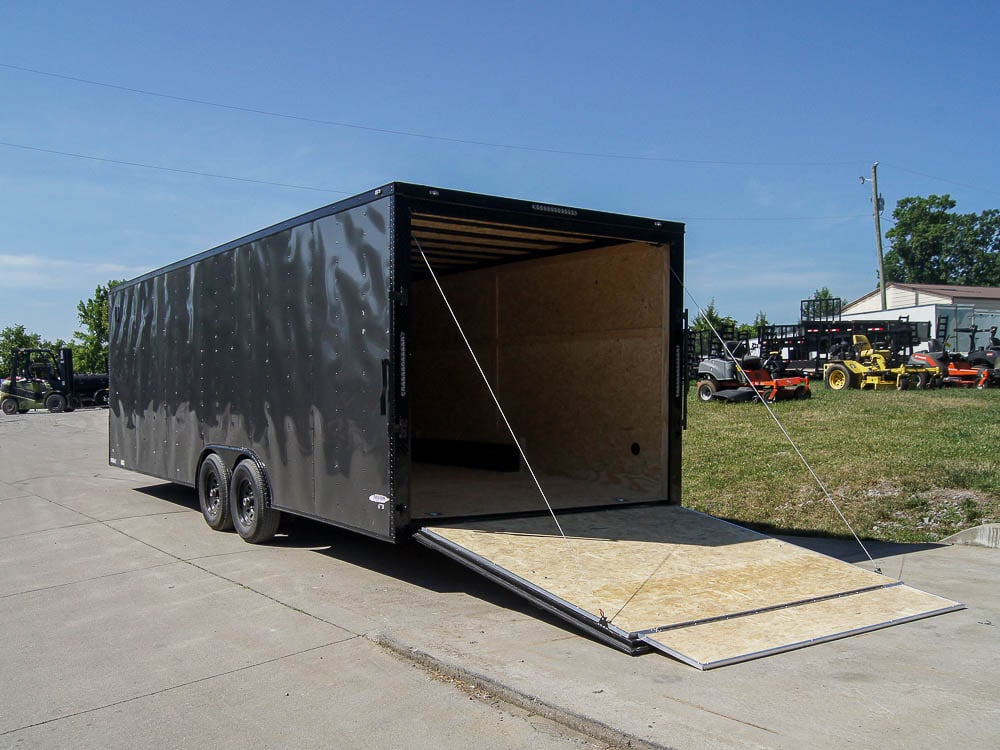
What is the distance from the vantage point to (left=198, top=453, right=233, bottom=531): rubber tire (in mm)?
9516

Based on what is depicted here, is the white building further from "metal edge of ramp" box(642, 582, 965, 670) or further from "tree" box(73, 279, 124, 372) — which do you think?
"tree" box(73, 279, 124, 372)

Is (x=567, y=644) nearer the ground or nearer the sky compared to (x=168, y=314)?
nearer the ground

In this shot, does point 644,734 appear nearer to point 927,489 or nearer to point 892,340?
point 927,489

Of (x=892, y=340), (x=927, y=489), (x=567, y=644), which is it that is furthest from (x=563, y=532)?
(x=892, y=340)

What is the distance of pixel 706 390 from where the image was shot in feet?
79.4

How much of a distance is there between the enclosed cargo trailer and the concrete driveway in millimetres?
402

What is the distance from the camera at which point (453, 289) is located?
1198 centimetres

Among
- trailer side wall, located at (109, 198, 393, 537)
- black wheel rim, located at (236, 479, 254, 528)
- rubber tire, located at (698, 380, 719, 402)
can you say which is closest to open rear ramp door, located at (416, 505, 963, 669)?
trailer side wall, located at (109, 198, 393, 537)

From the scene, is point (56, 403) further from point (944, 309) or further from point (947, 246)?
point (947, 246)

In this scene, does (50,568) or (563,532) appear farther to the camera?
(50,568)

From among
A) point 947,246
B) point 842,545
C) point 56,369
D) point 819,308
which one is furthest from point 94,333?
point 947,246

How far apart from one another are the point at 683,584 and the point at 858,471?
6.82 m

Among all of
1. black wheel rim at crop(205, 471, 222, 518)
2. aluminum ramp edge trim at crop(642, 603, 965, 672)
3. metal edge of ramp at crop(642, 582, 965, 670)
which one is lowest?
aluminum ramp edge trim at crop(642, 603, 965, 672)

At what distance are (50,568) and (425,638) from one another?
184 inches
